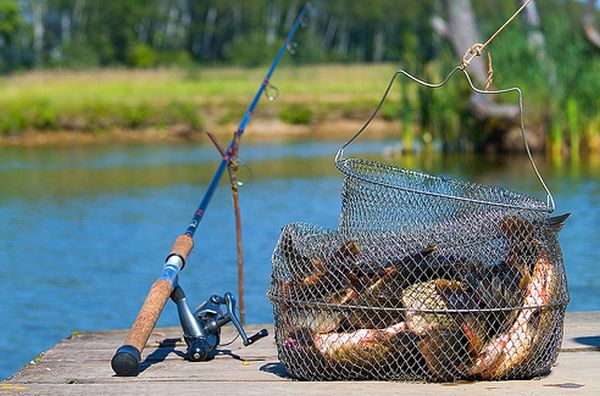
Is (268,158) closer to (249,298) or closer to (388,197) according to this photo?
(249,298)

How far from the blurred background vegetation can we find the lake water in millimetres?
1176

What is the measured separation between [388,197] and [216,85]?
45.2m

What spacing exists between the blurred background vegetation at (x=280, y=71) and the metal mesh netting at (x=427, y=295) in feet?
12.9

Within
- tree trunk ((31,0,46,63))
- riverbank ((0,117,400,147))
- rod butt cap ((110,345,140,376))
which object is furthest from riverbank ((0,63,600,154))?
tree trunk ((31,0,46,63))

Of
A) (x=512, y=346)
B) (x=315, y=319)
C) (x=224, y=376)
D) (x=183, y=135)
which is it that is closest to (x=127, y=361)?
(x=224, y=376)

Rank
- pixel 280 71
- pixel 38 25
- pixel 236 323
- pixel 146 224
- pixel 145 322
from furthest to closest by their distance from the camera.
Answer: pixel 38 25 → pixel 280 71 → pixel 146 224 → pixel 236 323 → pixel 145 322

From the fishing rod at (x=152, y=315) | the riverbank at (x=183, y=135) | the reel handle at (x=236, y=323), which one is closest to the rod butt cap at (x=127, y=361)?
the fishing rod at (x=152, y=315)

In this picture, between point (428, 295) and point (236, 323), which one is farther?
point (236, 323)

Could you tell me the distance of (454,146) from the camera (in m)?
25.2

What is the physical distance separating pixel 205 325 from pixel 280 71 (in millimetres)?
55742

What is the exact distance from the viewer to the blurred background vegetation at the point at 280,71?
23.2 meters

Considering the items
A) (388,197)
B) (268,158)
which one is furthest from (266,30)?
(388,197)

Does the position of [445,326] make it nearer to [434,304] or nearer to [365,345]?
[434,304]

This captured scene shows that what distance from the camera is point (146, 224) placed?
16.5 metres
